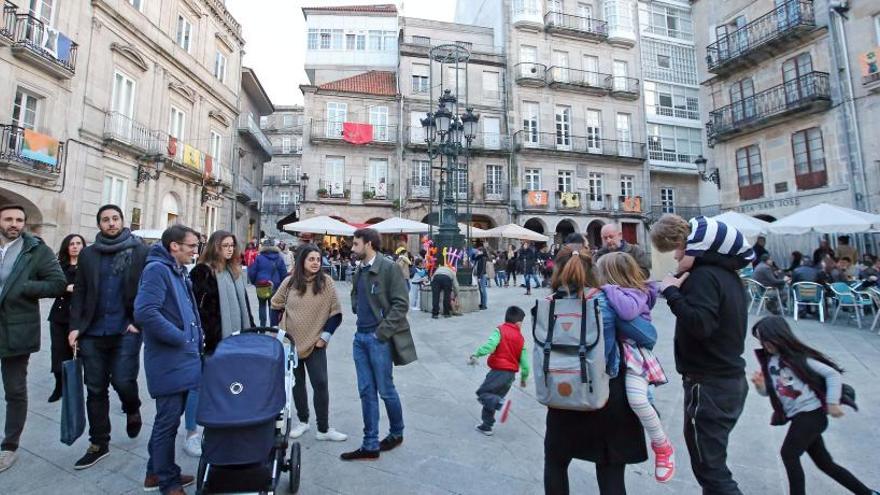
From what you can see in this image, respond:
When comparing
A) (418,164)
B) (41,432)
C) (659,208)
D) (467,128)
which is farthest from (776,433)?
(659,208)

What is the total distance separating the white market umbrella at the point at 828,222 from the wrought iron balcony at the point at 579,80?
17527mm

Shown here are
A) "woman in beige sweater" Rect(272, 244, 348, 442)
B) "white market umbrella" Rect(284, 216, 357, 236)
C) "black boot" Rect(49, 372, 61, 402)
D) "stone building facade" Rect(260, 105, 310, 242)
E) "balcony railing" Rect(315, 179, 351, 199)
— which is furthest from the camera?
"stone building facade" Rect(260, 105, 310, 242)

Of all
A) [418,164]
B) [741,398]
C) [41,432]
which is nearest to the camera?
[741,398]

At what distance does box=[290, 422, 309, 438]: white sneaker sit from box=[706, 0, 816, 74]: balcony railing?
899 inches

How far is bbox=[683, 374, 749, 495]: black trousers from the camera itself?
2.21m

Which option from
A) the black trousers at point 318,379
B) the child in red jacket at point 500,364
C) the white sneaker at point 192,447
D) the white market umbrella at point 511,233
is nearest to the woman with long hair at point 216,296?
the white sneaker at point 192,447

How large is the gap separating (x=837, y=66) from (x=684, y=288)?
21343mm

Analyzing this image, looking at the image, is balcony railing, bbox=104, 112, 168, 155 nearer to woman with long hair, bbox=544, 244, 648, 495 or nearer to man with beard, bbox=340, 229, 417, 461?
man with beard, bbox=340, 229, 417, 461

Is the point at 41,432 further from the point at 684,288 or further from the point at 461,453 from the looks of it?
the point at 684,288

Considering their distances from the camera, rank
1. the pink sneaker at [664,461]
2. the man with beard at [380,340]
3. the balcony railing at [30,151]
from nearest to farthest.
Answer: the pink sneaker at [664,461] → the man with beard at [380,340] → the balcony railing at [30,151]

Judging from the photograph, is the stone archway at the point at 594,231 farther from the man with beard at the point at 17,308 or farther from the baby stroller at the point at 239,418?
the man with beard at the point at 17,308

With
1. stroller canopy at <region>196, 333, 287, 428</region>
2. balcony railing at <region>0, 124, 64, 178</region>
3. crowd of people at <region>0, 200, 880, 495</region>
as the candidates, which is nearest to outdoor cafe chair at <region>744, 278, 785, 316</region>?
crowd of people at <region>0, 200, 880, 495</region>

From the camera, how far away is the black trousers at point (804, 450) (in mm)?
2578

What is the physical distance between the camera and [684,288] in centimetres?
227
